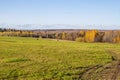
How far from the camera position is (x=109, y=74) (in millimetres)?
24516

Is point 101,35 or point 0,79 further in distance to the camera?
point 101,35

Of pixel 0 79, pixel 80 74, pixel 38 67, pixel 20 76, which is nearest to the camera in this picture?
pixel 0 79

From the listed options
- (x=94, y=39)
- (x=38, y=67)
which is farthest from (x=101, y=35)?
(x=38, y=67)

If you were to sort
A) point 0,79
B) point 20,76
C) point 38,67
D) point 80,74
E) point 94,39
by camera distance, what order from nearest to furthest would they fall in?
point 0,79 < point 20,76 < point 80,74 < point 38,67 < point 94,39

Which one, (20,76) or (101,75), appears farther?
(101,75)

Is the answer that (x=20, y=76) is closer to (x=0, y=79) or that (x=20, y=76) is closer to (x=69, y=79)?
(x=0, y=79)

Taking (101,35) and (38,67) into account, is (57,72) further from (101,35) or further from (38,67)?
(101,35)

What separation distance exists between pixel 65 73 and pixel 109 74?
4.16 m

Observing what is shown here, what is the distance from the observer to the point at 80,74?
24.0 m

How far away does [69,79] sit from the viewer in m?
21.5

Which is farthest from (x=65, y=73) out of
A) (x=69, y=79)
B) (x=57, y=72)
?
(x=69, y=79)

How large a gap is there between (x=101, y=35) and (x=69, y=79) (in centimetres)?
11591

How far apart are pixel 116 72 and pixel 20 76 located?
944 centimetres

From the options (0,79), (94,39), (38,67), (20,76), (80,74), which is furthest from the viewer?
(94,39)
